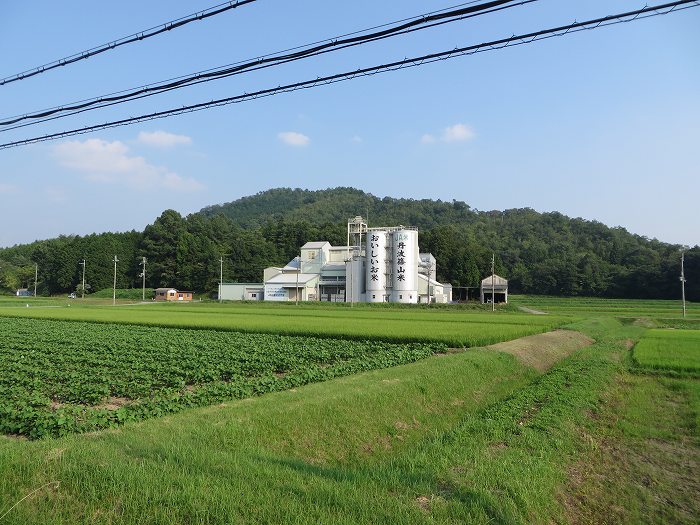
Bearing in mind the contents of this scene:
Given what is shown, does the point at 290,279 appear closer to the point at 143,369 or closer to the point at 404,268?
the point at 404,268

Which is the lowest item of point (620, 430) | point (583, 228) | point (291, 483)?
point (620, 430)

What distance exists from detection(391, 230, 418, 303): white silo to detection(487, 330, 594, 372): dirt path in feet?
155

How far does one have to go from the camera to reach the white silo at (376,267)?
78.9 m

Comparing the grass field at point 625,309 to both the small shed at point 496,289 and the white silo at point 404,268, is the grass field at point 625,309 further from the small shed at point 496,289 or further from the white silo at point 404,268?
the white silo at point 404,268

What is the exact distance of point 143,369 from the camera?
16.7 meters

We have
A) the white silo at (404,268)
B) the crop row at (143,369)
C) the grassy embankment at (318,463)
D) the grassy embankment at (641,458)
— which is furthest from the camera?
the white silo at (404,268)

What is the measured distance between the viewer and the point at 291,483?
6.24 m

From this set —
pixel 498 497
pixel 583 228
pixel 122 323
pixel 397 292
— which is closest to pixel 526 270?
pixel 583 228

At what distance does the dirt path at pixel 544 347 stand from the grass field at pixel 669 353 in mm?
3115

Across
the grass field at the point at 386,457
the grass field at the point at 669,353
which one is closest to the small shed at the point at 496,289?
the grass field at the point at 669,353

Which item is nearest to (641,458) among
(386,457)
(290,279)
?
(386,457)

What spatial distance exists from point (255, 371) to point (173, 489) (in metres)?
11.0

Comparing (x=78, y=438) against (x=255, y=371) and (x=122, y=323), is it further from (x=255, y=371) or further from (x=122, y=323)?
(x=122, y=323)

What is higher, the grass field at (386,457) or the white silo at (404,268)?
the white silo at (404,268)
